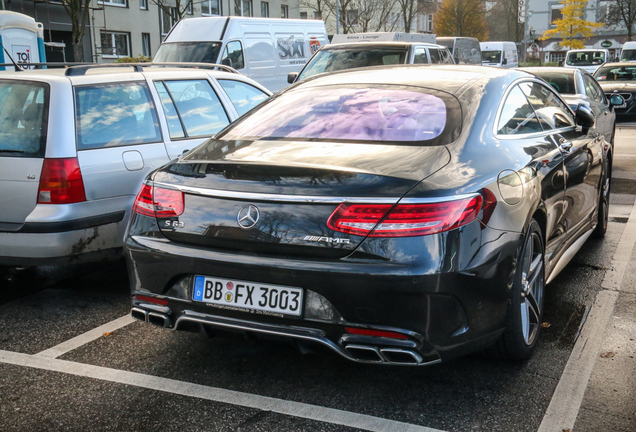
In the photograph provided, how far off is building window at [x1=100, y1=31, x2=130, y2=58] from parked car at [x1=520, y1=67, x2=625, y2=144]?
27.5 metres

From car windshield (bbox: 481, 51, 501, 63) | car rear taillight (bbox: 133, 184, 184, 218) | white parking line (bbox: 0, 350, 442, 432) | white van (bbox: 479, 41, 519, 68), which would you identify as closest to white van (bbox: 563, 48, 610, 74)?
white van (bbox: 479, 41, 519, 68)

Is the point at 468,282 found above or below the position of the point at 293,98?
below

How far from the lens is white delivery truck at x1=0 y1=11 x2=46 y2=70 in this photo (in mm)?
14516

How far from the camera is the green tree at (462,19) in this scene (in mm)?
61125

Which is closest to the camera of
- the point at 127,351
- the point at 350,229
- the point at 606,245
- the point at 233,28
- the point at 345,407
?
the point at 350,229

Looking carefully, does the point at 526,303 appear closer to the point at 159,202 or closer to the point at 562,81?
the point at 159,202

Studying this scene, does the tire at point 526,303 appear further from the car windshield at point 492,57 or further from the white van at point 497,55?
the car windshield at point 492,57

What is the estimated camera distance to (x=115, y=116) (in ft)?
16.7

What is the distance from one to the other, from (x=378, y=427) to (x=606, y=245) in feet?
13.0

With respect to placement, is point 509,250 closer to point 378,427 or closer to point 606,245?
point 378,427

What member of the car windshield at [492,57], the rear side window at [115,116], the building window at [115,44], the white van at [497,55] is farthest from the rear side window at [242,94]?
the car windshield at [492,57]

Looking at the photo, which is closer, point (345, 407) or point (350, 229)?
point (350, 229)

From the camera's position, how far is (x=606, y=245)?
249 inches

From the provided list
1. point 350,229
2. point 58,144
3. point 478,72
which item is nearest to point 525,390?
point 350,229
